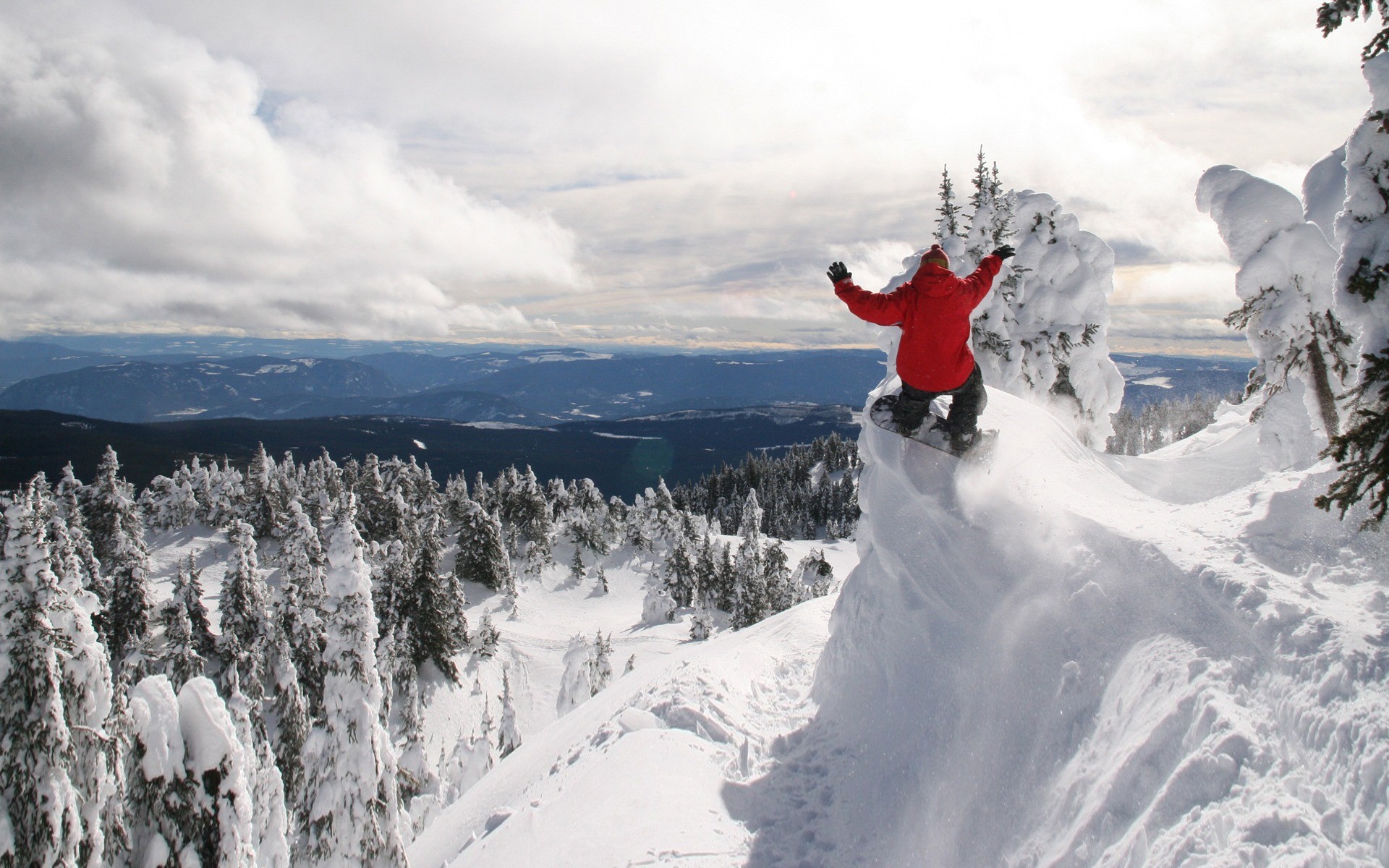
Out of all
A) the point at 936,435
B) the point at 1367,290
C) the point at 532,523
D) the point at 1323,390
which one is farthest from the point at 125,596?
the point at 532,523

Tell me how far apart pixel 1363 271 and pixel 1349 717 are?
3.99m

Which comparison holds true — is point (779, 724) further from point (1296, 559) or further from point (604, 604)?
point (604, 604)

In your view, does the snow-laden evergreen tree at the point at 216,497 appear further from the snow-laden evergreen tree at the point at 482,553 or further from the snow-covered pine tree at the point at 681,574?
the snow-covered pine tree at the point at 681,574

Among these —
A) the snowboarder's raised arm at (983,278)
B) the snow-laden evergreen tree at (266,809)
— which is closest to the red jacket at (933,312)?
the snowboarder's raised arm at (983,278)

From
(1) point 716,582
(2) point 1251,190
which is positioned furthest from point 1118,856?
(1) point 716,582

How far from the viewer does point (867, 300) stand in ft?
24.1

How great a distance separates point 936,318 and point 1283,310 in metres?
5.94

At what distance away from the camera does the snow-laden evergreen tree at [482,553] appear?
182 ft

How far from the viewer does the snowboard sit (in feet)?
27.7

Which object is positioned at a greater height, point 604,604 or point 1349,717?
point 1349,717

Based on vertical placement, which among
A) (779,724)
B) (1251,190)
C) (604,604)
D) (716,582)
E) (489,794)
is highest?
(1251,190)

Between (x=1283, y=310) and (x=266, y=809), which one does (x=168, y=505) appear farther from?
(x=1283, y=310)

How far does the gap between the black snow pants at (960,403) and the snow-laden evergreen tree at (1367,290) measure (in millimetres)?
3420

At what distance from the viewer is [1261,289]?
372 inches
